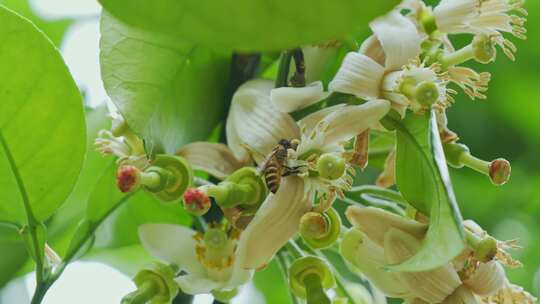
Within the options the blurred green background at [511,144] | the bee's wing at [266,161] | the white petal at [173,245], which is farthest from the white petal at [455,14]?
the blurred green background at [511,144]

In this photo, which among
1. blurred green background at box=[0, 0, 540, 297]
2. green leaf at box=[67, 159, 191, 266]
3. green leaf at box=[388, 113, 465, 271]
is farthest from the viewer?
blurred green background at box=[0, 0, 540, 297]

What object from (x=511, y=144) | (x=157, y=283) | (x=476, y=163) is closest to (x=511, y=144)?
(x=511, y=144)

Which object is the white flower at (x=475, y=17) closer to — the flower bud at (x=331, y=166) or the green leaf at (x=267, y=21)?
the flower bud at (x=331, y=166)

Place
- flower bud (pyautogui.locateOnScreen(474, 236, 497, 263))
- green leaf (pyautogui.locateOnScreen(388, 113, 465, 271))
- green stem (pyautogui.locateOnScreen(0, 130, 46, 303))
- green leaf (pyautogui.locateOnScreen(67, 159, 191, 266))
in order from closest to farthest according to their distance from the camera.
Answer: green leaf (pyautogui.locateOnScreen(388, 113, 465, 271)), flower bud (pyautogui.locateOnScreen(474, 236, 497, 263)), green stem (pyautogui.locateOnScreen(0, 130, 46, 303)), green leaf (pyautogui.locateOnScreen(67, 159, 191, 266))

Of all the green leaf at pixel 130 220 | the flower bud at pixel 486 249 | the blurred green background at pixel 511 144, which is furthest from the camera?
the blurred green background at pixel 511 144

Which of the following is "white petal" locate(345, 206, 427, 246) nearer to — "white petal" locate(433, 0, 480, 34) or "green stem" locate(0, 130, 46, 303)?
"white petal" locate(433, 0, 480, 34)

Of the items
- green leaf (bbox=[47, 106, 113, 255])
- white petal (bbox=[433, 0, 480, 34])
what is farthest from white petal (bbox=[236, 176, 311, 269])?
green leaf (bbox=[47, 106, 113, 255])
